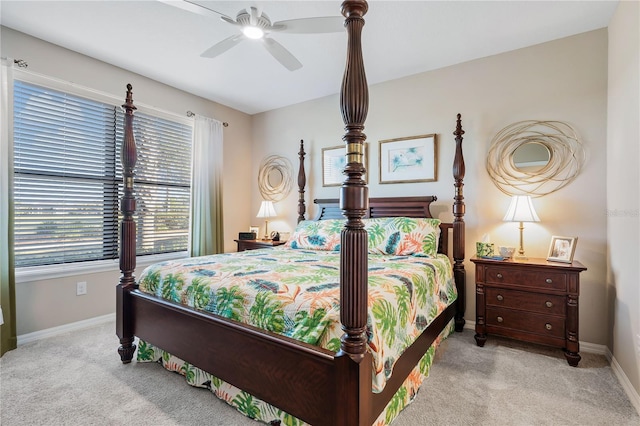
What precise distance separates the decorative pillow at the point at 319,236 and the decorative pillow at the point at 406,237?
387 millimetres

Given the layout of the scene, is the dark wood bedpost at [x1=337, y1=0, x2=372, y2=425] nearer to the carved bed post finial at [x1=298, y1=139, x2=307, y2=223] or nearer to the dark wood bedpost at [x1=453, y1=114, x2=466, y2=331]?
the dark wood bedpost at [x1=453, y1=114, x2=466, y2=331]

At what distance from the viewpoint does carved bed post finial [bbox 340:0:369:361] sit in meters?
1.10

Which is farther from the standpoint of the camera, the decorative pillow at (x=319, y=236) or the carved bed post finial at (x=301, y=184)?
the carved bed post finial at (x=301, y=184)

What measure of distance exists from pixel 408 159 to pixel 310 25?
192 cm

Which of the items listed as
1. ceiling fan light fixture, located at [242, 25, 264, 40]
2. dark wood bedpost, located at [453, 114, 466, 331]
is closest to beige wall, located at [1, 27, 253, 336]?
ceiling fan light fixture, located at [242, 25, 264, 40]

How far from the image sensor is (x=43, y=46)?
276 cm

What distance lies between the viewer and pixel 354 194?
43.7 inches

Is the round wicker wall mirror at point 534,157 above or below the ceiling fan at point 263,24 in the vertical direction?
below

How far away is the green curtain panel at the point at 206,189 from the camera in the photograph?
3.97 m

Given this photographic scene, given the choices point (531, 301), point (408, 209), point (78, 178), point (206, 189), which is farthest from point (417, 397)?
point (78, 178)

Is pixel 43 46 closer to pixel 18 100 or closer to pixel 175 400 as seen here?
pixel 18 100

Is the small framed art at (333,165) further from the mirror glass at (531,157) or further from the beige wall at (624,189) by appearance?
the beige wall at (624,189)

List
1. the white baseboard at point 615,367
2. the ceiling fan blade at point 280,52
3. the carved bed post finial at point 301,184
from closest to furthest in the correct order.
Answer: the white baseboard at point 615,367
the ceiling fan blade at point 280,52
the carved bed post finial at point 301,184

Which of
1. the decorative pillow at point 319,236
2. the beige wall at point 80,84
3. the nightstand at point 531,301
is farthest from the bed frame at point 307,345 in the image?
the decorative pillow at point 319,236
